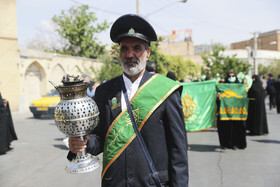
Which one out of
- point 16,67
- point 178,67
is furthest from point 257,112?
point 178,67

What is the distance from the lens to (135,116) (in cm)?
200

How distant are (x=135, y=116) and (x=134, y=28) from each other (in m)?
0.68

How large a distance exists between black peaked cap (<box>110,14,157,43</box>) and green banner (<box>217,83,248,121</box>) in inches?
209

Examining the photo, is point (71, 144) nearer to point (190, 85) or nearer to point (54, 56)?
point (190, 85)

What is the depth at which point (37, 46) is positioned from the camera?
45125 mm

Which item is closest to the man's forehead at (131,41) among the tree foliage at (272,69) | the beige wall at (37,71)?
the beige wall at (37,71)

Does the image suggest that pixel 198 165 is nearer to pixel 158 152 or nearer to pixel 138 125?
pixel 158 152

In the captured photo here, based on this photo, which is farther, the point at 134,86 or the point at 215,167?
the point at 215,167

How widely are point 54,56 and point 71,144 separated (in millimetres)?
22196

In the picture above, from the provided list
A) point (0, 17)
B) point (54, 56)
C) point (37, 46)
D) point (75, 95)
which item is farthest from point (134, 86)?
point (37, 46)

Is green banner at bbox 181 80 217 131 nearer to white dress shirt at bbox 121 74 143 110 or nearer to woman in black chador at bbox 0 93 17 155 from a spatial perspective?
woman in black chador at bbox 0 93 17 155

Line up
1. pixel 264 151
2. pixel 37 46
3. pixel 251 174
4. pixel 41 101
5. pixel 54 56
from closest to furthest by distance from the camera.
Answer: pixel 251 174, pixel 264 151, pixel 41 101, pixel 54 56, pixel 37 46

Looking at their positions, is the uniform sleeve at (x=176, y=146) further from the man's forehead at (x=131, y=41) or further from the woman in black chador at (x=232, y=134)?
the woman in black chador at (x=232, y=134)

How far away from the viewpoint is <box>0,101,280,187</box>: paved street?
4.87m
